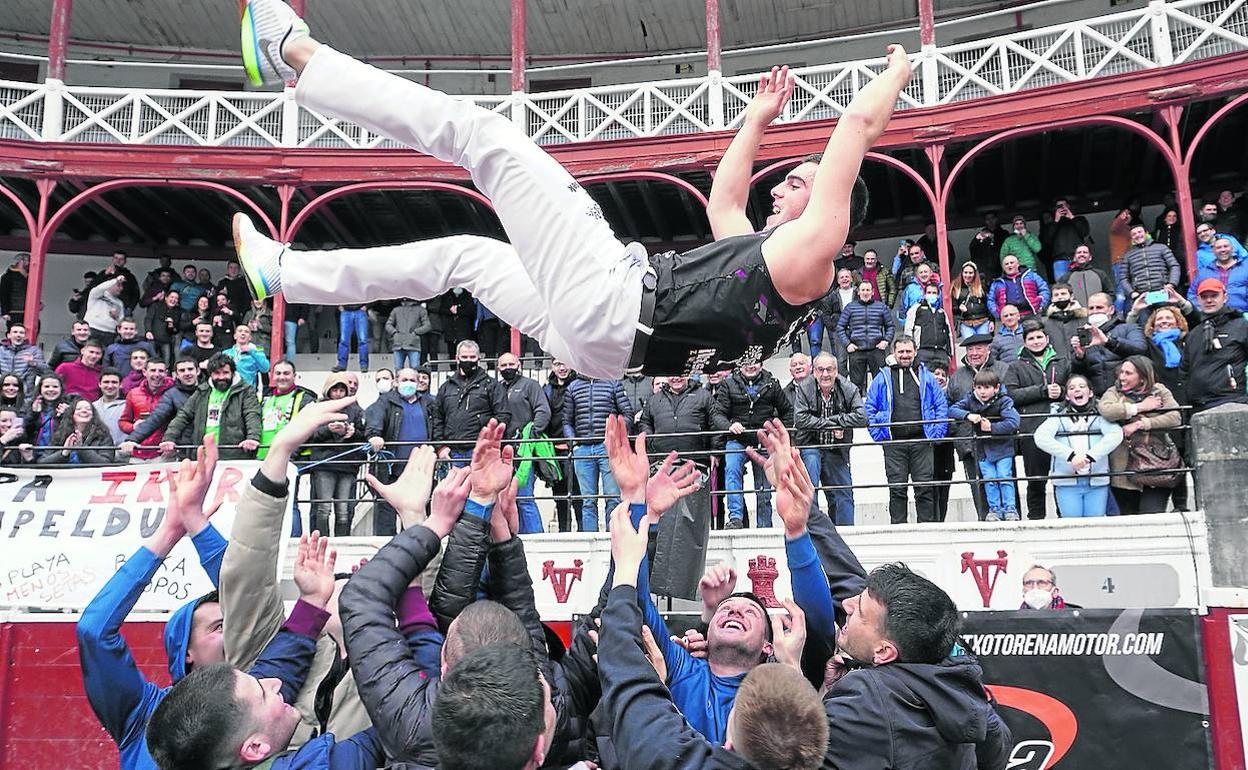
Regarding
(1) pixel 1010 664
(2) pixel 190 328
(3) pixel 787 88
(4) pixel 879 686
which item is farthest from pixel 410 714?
(2) pixel 190 328

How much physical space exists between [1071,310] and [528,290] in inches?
277

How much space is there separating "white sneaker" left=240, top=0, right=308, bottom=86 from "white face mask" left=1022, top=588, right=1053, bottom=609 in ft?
15.8

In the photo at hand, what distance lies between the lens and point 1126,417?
684 cm

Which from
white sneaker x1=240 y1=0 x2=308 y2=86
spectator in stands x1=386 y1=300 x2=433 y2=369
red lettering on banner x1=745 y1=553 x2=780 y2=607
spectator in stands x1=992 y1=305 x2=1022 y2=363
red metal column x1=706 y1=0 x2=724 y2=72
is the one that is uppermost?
red metal column x1=706 y1=0 x2=724 y2=72

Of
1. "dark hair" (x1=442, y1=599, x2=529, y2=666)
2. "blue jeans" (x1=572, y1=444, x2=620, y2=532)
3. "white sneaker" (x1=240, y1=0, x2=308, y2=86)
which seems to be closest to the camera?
"dark hair" (x1=442, y1=599, x2=529, y2=666)

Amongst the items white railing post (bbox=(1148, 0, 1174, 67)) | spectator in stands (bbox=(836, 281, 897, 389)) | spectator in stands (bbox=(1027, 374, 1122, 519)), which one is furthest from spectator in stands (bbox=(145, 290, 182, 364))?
white railing post (bbox=(1148, 0, 1174, 67))

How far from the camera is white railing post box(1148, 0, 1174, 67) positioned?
12016 mm

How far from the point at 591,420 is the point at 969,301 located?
183 inches

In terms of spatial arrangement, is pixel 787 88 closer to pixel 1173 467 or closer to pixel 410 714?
pixel 410 714

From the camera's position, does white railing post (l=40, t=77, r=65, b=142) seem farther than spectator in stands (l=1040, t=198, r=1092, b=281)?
Yes

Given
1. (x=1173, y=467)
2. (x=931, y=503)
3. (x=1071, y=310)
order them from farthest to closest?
(x=1071, y=310)
(x=931, y=503)
(x=1173, y=467)

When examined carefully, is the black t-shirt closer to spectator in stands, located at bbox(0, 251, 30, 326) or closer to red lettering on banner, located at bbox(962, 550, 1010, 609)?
red lettering on banner, located at bbox(962, 550, 1010, 609)

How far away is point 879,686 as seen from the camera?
2.55 m

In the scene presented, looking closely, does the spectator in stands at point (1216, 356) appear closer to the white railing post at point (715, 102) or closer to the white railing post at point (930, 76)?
the white railing post at point (930, 76)
